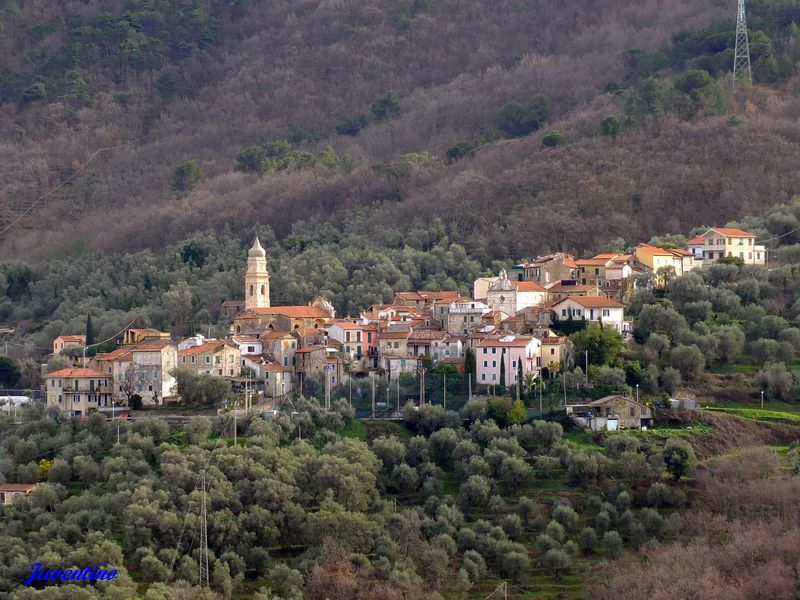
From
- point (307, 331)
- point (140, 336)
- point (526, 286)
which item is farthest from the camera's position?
point (140, 336)

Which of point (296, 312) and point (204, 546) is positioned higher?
point (296, 312)

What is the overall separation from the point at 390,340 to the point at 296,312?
17.8 ft

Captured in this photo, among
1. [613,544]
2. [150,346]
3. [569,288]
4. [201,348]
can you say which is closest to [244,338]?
[201,348]

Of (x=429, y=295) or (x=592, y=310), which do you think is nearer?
(x=592, y=310)

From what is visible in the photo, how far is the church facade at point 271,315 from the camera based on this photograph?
68000 mm

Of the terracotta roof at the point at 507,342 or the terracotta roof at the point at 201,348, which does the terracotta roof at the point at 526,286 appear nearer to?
the terracotta roof at the point at 507,342

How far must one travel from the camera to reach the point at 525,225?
282 feet

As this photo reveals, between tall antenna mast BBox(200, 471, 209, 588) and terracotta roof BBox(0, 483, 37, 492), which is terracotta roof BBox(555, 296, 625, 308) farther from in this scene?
terracotta roof BBox(0, 483, 37, 492)

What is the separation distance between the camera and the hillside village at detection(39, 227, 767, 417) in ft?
204

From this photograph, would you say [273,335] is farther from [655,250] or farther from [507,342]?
[655,250]

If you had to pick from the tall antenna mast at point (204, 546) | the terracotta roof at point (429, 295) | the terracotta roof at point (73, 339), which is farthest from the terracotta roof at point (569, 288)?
the tall antenna mast at point (204, 546)

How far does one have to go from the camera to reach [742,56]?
101125 mm

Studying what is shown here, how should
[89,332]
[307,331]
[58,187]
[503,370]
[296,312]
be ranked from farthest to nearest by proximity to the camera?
[58,187] → [89,332] → [296,312] → [307,331] → [503,370]

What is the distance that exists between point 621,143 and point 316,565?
166 ft
